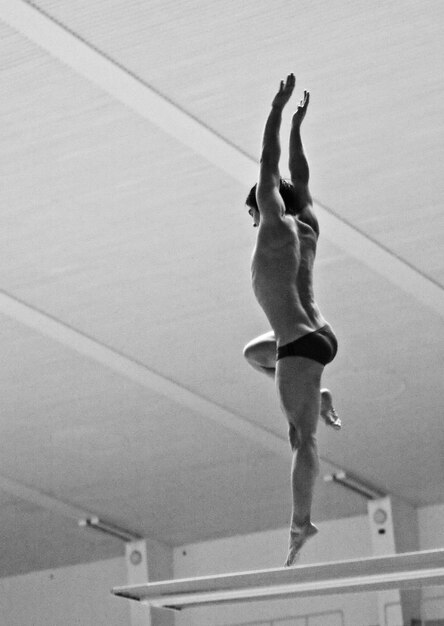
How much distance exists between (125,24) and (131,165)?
198 centimetres

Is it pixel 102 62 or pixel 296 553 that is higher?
pixel 102 62

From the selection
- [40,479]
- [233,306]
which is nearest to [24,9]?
[233,306]

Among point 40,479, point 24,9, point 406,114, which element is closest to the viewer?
point 24,9

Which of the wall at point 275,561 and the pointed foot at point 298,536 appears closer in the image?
the pointed foot at point 298,536

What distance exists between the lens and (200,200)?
13.8 metres

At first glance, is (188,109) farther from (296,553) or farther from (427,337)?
(296,553)

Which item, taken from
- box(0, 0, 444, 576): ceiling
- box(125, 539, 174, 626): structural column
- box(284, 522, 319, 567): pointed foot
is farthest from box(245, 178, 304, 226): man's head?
box(125, 539, 174, 626): structural column

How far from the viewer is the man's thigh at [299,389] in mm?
6988

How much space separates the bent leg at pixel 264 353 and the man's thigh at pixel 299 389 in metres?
0.22

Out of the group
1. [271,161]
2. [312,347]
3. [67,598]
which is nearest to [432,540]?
[67,598]

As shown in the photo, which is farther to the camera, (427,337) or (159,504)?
(159,504)

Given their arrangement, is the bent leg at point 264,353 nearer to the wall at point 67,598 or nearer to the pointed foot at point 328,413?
the pointed foot at point 328,413

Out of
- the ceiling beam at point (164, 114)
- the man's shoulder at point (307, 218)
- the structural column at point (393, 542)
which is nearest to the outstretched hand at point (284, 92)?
the man's shoulder at point (307, 218)

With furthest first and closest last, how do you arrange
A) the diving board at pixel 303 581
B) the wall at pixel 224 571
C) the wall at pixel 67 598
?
the wall at pixel 67 598 → the wall at pixel 224 571 → the diving board at pixel 303 581
